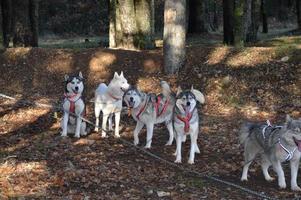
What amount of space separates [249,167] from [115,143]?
9.42 ft

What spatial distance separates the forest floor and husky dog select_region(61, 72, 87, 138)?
0.93ft

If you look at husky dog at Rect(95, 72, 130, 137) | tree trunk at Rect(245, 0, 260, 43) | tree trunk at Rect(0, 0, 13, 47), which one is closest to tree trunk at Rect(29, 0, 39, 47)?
tree trunk at Rect(0, 0, 13, 47)

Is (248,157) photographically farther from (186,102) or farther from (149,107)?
(149,107)

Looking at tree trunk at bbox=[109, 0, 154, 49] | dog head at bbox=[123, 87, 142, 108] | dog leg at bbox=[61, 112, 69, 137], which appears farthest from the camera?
tree trunk at bbox=[109, 0, 154, 49]

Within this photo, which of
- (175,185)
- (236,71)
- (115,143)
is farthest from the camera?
(236,71)

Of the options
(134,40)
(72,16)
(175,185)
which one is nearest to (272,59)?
(134,40)

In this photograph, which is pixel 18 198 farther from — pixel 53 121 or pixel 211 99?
pixel 211 99

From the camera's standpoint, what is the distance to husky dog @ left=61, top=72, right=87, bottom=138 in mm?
11383

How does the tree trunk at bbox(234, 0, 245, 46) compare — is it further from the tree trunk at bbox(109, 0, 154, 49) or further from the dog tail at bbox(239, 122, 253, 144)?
the dog tail at bbox(239, 122, 253, 144)

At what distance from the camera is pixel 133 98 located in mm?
10953

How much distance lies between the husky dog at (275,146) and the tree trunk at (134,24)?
370 inches

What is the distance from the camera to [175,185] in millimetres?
8570

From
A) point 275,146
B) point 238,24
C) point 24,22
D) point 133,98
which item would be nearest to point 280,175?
point 275,146

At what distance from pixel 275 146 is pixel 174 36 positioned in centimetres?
770
